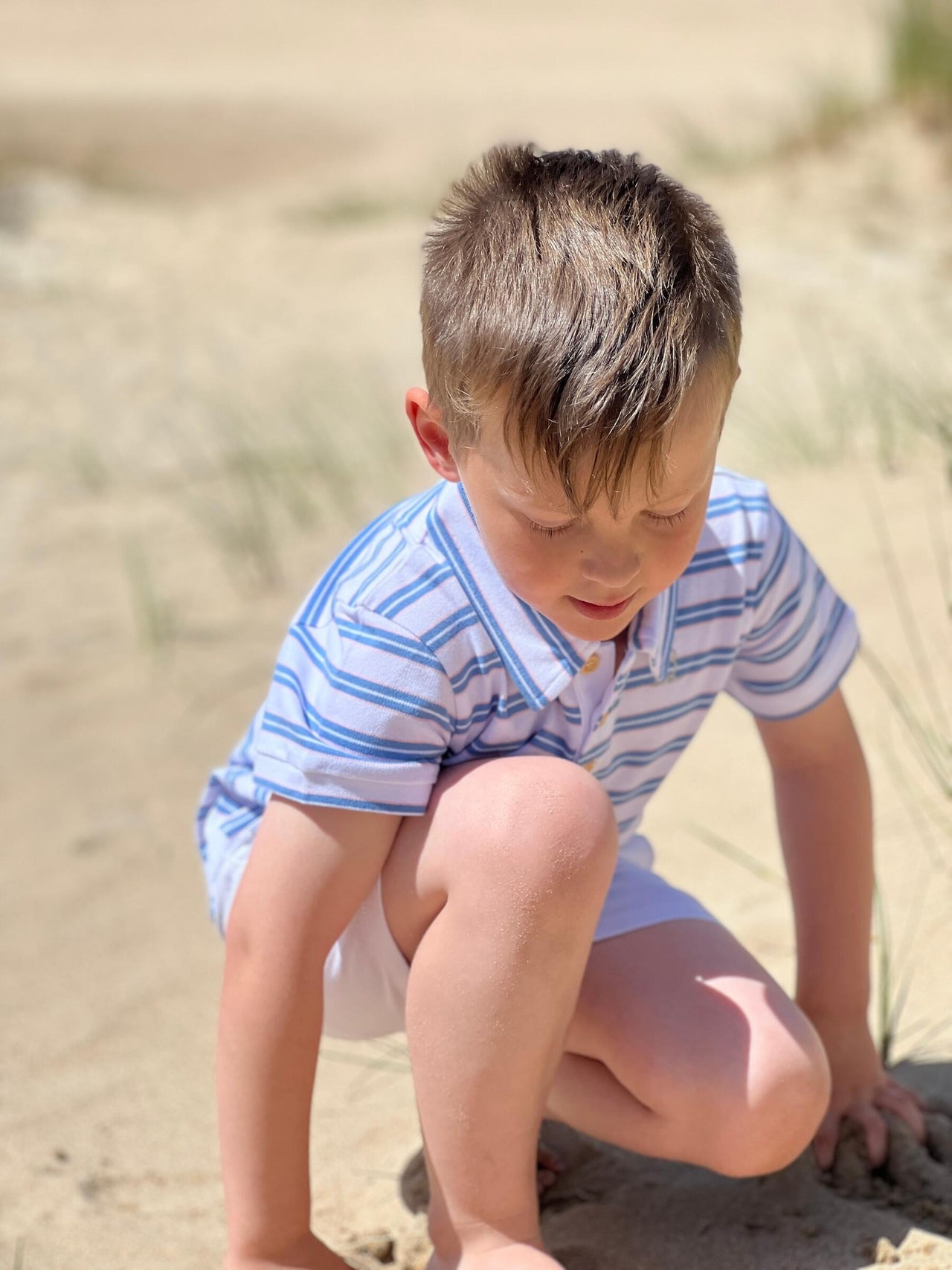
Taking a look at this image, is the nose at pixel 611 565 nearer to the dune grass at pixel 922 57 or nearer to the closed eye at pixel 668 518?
the closed eye at pixel 668 518

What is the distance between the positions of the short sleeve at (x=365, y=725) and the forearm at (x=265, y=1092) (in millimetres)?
162

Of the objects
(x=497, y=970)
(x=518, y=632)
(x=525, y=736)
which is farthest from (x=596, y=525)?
(x=497, y=970)

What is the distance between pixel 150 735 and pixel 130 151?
445 inches

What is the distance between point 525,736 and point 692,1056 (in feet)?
1.11

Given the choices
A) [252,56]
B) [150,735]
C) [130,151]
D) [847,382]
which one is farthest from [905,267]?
[252,56]

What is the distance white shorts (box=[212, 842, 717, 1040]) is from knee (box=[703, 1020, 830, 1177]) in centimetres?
20

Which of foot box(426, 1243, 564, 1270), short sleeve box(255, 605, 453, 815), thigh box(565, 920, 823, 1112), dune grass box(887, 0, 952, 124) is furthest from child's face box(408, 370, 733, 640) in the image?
dune grass box(887, 0, 952, 124)

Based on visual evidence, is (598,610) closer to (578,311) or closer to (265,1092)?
(578,311)

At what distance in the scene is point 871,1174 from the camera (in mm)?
1453

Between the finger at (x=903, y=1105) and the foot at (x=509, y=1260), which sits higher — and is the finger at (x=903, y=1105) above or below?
above

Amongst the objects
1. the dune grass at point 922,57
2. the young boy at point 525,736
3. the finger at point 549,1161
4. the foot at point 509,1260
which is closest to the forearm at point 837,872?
the young boy at point 525,736

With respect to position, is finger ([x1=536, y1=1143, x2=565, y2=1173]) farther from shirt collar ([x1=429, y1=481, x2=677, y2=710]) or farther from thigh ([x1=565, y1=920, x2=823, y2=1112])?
shirt collar ([x1=429, y1=481, x2=677, y2=710])

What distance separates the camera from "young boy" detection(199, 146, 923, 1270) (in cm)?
113

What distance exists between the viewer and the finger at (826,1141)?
4.83ft
